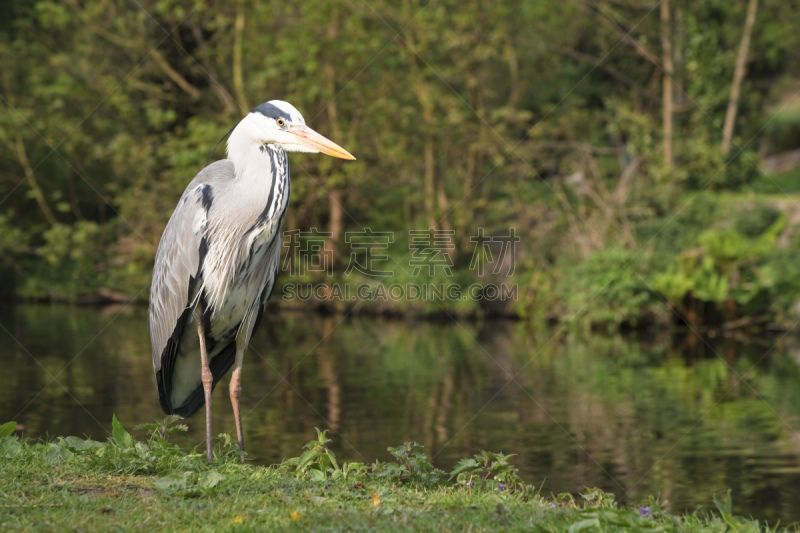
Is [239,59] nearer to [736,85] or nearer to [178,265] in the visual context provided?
[736,85]

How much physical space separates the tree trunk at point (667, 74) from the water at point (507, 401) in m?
5.97

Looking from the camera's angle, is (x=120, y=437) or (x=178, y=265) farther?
(x=178, y=265)

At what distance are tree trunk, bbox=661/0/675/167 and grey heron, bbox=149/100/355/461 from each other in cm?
1590

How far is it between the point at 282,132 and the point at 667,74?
17.1 metres

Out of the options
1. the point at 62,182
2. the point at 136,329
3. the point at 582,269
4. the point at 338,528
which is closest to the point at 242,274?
the point at 338,528

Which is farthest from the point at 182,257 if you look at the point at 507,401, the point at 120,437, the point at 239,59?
the point at 239,59

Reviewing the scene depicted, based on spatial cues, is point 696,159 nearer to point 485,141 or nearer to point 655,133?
point 655,133

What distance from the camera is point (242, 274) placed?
6246 mm

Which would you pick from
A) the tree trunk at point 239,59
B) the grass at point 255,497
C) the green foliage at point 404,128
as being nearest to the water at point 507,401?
the grass at point 255,497

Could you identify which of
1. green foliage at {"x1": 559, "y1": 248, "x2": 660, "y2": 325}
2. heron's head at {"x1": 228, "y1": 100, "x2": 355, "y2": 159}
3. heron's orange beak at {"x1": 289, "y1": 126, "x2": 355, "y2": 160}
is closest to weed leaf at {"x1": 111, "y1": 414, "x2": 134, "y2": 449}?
heron's head at {"x1": 228, "y1": 100, "x2": 355, "y2": 159}

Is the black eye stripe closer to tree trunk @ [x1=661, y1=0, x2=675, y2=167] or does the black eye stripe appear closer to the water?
the water

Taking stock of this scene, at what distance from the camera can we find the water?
8.20 m

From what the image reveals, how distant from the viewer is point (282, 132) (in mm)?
6027

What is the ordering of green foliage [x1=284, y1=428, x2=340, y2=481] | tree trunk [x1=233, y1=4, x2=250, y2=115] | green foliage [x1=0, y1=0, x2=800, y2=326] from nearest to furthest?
green foliage [x1=284, y1=428, x2=340, y2=481] → green foliage [x1=0, y1=0, x2=800, y2=326] → tree trunk [x1=233, y1=4, x2=250, y2=115]
